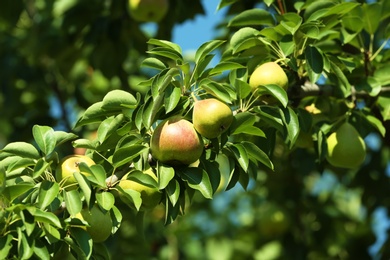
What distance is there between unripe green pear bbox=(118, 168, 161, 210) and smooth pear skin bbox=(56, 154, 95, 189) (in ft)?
0.34

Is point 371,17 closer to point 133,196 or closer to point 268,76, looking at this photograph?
point 268,76

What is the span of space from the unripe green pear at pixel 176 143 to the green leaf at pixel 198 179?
0.03 meters

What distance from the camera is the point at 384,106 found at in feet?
9.76

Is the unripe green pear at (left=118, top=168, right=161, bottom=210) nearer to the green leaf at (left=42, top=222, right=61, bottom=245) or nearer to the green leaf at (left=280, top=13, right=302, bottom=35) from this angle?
the green leaf at (left=42, top=222, right=61, bottom=245)

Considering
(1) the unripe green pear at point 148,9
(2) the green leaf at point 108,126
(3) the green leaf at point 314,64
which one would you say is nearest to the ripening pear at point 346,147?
(3) the green leaf at point 314,64

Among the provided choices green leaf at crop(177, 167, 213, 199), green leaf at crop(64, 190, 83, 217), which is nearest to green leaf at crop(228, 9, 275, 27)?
green leaf at crop(177, 167, 213, 199)

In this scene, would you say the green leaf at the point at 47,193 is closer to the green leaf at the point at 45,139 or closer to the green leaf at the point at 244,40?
the green leaf at the point at 45,139

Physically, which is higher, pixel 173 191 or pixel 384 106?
pixel 173 191

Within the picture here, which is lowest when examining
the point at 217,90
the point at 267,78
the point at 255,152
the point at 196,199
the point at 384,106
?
the point at 196,199

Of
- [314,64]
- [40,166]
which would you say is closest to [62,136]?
[40,166]

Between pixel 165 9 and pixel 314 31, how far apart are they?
1381 millimetres

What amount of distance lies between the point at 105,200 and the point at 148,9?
1.75 metres

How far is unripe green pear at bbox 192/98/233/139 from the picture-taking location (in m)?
2.42

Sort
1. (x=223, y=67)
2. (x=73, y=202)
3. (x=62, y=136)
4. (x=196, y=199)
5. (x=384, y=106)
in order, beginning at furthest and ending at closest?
1. (x=196, y=199)
2. (x=384, y=106)
3. (x=223, y=67)
4. (x=62, y=136)
5. (x=73, y=202)
